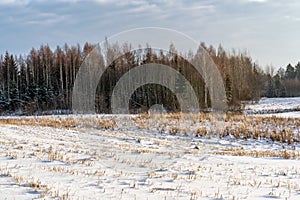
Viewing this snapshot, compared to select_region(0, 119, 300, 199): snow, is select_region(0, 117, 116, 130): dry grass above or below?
above

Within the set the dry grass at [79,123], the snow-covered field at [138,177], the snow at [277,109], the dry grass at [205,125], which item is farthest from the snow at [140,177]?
the snow at [277,109]

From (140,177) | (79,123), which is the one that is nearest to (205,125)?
(79,123)

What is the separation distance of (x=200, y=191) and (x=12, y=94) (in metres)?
47.0

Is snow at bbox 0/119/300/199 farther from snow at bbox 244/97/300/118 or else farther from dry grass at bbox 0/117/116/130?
snow at bbox 244/97/300/118

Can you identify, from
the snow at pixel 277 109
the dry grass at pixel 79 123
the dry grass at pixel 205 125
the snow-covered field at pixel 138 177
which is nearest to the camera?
the snow-covered field at pixel 138 177

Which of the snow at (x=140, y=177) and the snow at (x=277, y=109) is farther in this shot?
the snow at (x=277, y=109)

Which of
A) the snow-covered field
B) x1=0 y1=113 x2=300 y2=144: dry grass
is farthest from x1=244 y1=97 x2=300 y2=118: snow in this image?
the snow-covered field

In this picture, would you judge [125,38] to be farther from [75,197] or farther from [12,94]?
[12,94]

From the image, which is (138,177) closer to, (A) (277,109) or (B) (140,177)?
(B) (140,177)

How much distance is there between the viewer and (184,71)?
2319cm

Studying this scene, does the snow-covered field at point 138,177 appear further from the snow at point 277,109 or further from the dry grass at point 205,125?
the snow at point 277,109

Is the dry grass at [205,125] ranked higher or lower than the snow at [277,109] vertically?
lower

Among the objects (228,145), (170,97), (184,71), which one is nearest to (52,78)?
(170,97)

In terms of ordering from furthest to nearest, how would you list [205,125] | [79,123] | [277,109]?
[277,109] → [79,123] → [205,125]
